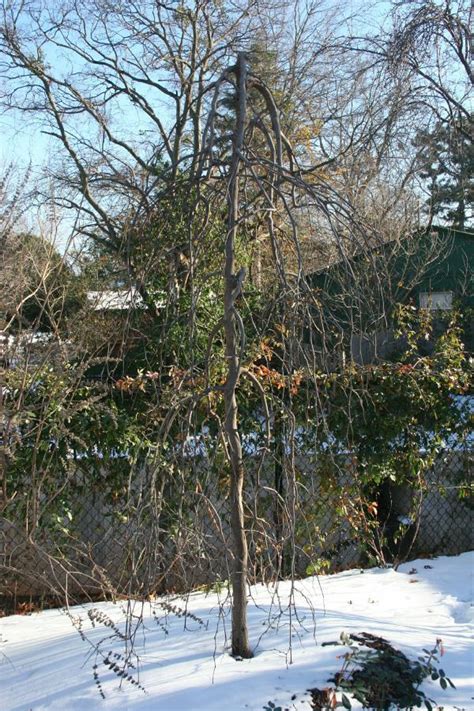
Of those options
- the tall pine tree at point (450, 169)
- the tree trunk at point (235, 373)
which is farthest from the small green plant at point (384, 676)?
the tall pine tree at point (450, 169)

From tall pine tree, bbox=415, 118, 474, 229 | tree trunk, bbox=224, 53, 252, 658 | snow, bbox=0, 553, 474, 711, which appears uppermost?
tall pine tree, bbox=415, 118, 474, 229

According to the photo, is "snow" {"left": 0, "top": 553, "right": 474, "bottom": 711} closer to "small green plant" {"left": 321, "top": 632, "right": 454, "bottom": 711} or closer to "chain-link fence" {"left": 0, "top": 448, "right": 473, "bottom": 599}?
"small green plant" {"left": 321, "top": 632, "right": 454, "bottom": 711}

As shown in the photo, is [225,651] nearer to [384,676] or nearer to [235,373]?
[384,676]

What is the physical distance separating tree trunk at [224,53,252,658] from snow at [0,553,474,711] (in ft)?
0.30

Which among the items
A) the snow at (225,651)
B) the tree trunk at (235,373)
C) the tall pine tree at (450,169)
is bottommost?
the snow at (225,651)

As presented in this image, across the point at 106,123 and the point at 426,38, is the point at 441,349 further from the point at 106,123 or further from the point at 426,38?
the point at 106,123

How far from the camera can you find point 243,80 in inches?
113

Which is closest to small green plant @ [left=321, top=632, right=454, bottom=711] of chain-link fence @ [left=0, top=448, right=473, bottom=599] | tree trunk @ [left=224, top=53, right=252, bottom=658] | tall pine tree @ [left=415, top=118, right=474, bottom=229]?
tree trunk @ [left=224, top=53, right=252, bottom=658]

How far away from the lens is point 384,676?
2.78 metres

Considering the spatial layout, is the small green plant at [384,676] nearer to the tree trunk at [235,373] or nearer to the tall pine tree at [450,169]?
the tree trunk at [235,373]

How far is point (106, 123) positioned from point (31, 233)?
564 centimetres

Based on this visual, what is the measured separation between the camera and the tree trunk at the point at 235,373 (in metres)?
2.76

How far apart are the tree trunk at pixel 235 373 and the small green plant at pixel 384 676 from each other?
1.48 feet

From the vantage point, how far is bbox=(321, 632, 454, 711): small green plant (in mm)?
2676
